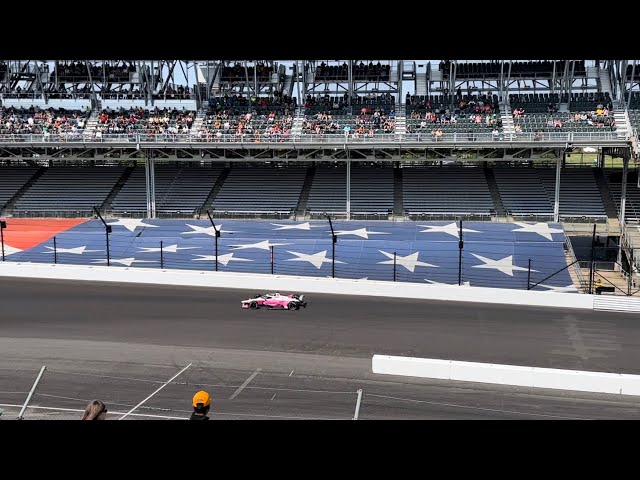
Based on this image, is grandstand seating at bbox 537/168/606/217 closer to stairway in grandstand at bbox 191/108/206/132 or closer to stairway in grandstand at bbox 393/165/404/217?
stairway in grandstand at bbox 393/165/404/217

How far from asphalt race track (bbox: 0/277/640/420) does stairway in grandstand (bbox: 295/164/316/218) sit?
1025 cm

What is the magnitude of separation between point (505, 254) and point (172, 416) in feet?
52.7

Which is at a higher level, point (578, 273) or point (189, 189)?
point (189, 189)

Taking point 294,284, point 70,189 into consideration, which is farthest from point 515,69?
point 70,189

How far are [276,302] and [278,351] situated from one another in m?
4.24

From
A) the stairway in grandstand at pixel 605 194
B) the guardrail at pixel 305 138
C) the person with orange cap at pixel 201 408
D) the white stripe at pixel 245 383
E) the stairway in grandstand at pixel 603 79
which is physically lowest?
the white stripe at pixel 245 383

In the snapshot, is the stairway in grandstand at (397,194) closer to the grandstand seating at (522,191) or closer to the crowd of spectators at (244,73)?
the grandstand seating at (522,191)

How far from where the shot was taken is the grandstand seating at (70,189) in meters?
32.3

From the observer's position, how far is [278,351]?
14.9m

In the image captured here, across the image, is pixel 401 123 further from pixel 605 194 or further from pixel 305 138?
pixel 605 194

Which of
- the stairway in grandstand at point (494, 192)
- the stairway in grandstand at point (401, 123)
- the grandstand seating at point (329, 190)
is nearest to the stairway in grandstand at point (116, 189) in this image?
the grandstand seating at point (329, 190)

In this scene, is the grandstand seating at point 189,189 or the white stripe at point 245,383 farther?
the grandstand seating at point 189,189

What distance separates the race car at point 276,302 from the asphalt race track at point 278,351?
31 cm

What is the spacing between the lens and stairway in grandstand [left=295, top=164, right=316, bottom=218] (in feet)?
102
